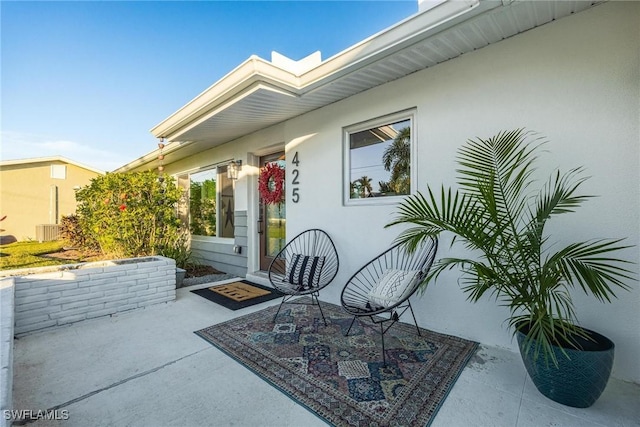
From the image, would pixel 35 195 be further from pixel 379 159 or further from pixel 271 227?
pixel 379 159

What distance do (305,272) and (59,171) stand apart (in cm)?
1360

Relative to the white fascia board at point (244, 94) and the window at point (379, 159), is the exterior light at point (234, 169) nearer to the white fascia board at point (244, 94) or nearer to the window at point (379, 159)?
the white fascia board at point (244, 94)

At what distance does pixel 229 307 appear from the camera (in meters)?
3.42

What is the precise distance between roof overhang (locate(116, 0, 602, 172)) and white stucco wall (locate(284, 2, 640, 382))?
15 cm

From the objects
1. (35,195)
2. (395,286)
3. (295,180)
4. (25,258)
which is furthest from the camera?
(35,195)

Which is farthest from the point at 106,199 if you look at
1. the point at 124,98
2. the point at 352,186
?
the point at 352,186

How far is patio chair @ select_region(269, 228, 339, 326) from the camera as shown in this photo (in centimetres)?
309

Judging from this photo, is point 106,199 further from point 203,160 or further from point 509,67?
point 509,67

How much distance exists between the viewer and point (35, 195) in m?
10.7

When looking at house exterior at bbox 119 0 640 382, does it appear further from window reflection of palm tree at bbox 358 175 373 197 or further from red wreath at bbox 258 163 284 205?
red wreath at bbox 258 163 284 205

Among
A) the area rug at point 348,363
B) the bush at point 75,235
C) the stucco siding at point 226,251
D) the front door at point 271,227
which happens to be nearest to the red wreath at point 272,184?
the front door at point 271,227

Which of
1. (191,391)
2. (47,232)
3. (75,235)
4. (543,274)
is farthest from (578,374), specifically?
(47,232)

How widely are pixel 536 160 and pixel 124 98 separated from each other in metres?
8.28

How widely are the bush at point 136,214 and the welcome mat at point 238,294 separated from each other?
5.22 ft
